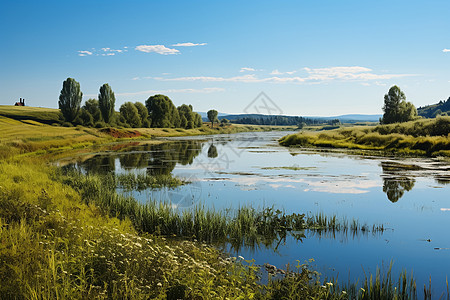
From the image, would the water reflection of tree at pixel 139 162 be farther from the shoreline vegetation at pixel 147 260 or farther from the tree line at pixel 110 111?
the tree line at pixel 110 111

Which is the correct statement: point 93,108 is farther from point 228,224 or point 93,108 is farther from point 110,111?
point 228,224

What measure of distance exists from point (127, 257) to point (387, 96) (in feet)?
283

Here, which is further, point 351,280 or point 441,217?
point 441,217

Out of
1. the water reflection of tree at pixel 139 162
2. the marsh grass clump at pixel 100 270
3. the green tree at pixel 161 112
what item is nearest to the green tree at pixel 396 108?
the water reflection of tree at pixel 139 162

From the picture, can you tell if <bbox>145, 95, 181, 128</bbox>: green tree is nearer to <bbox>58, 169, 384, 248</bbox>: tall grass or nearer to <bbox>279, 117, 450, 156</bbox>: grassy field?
<bbox>279, 117, 450, 156</bbox>: grassy field

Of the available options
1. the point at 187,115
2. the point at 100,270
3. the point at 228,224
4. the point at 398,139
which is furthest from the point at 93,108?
the point at 100,270

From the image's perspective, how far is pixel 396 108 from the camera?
7906cm

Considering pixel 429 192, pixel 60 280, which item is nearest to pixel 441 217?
pixel 429 192

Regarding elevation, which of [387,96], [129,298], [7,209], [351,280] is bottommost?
[351,280]

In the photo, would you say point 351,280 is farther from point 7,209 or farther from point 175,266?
point 7,209

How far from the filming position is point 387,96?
265 ft

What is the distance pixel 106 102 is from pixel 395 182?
89.8 meters

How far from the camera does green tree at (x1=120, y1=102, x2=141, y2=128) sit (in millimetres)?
106562

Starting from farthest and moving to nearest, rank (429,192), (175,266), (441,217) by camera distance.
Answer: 1. (429,192)
2. (441,217)
3. (175,266)
